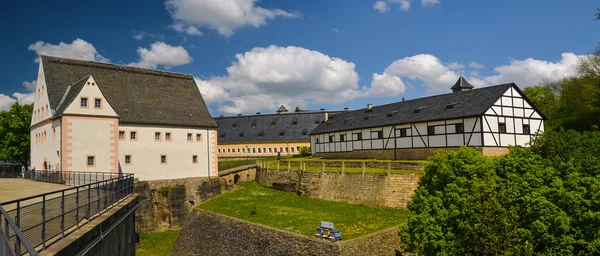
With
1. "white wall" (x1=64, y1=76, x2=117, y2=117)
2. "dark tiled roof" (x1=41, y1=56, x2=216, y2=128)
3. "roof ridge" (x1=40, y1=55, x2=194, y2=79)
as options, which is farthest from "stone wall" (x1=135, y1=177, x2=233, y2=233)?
"roof ridge" (x1=40, y1=55, x2=194, y2=79)

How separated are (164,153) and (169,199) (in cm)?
430

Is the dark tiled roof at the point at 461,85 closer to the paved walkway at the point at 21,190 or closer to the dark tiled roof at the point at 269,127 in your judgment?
the dark tiled roof at the point at 269,127

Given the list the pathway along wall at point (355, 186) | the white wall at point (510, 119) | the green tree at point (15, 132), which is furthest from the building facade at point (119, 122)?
the white wall at point (510, 119)

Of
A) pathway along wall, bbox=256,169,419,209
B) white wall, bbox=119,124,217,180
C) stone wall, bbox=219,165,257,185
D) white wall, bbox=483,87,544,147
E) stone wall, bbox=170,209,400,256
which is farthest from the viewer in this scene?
stone wall, bbox=219,165,257,185

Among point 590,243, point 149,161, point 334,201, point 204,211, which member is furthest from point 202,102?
point 590,243

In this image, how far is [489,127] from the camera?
30.9 meters

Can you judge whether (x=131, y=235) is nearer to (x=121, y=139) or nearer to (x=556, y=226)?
(x=556, y=226)

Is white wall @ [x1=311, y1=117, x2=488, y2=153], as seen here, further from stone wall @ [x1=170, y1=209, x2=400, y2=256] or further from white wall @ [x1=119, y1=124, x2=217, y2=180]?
white wall @ [x1=119, y1=124, x2=217, y2=180]

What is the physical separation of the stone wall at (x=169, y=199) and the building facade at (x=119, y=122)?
3.35ft

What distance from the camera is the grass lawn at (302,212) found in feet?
74.7

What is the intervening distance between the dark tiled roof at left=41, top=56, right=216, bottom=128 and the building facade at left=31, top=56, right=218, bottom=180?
0.23 feet

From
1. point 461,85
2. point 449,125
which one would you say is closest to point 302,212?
point 449,125

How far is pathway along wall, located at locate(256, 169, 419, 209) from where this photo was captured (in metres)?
26.6

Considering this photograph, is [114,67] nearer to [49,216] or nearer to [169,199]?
[169,199]
